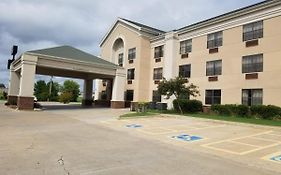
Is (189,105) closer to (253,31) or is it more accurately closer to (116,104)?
(253,31)

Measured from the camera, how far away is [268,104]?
22641 millimetres

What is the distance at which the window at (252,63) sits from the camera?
77.8 feet

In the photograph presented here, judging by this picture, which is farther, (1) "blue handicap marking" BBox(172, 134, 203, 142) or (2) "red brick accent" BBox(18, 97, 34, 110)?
(2) "red brick accent" BBox(18, 97, 34, 110)

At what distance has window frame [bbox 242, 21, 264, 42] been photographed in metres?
24.0

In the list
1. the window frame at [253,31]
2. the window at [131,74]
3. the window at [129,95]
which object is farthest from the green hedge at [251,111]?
the window at [131,74]

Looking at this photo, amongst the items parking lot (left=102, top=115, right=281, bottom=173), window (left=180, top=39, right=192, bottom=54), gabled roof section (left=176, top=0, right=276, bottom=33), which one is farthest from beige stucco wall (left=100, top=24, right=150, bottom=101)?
parking lot (left=102, top=115, right=281, bottom=173)

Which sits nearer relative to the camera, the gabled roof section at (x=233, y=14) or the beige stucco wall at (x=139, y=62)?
the gabled roof section at (x=233, y=14)

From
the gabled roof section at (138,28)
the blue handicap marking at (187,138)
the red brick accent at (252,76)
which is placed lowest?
the blue handicap marking at (187,138)

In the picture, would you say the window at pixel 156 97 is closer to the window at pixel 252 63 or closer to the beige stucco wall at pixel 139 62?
the beige stucco wall at pixel 139 62

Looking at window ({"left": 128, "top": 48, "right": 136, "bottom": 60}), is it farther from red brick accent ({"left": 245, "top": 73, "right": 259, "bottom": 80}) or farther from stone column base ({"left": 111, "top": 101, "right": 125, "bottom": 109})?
red brick accent ({"left": 245, "top": 73, "right": 259, "bottom": 80})

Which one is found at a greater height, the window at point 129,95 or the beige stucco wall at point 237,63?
the beige stucco wall at point 237,63

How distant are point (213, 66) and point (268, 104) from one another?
7.49 metres

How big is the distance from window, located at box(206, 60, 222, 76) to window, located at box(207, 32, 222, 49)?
1.79 metres

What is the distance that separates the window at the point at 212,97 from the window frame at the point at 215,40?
196 inches
